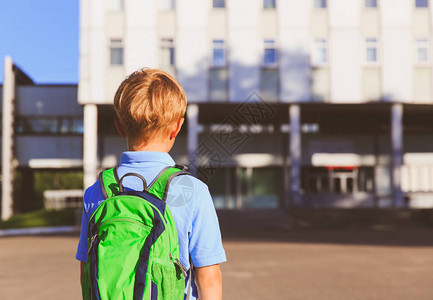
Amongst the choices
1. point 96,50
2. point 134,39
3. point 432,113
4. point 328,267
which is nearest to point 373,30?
point 432,113

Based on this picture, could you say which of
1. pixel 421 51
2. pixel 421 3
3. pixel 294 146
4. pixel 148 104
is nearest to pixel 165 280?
pixel 148 104

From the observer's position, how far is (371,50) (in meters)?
22.7

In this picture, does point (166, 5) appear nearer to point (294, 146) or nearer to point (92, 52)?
point (92, 52)

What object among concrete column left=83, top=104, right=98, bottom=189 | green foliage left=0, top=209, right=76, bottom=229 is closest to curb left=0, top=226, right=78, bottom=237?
green foliage left=0, top=209, right=76, bottom=229

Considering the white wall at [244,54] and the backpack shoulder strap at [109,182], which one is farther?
the white wall at [244,54]

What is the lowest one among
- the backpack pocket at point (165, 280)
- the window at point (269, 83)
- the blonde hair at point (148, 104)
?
the backpack pocket at point (165, 280)

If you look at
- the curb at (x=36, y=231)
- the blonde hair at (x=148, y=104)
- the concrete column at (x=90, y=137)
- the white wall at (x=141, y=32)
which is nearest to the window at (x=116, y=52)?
the white wall at (x=141, y=32)

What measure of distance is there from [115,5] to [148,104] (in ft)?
74.2

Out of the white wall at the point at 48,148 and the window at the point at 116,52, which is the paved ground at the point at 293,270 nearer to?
the window at the point at 116,52

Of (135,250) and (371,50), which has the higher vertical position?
(371,50)

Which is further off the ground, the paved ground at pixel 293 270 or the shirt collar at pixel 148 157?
the shirt collar at pixel 148 157

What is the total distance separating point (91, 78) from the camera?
2236cm

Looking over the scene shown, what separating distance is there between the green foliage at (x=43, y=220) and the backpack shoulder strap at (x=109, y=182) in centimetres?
2058

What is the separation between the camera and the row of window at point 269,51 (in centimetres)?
2266
